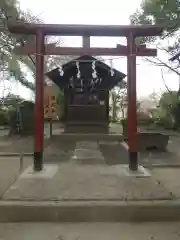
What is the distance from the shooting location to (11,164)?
10195 millimetres

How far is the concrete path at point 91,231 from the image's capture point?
185 inches

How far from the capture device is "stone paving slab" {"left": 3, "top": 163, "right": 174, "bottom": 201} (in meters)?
5.86

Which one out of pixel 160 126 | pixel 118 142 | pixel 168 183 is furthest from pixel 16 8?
pixel 168 183

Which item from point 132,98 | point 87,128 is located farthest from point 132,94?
point 87,128

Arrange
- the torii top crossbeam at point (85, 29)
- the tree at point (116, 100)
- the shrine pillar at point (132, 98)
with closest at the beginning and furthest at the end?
the torii top crossbeam at point (85, 29)
the shrine pillar at point (132, 98)
the tree at point (116, 100)

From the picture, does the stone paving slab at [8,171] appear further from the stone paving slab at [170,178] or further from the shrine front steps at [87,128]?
the shrine front steps at [87,128]

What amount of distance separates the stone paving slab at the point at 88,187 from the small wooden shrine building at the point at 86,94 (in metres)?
11.3

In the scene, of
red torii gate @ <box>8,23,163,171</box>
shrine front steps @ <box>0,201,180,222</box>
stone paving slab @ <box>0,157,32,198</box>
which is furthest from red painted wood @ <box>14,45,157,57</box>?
shrine front steps @ <box>0,201,180,222</box>

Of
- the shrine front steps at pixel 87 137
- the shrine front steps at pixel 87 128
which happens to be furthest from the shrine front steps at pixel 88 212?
the shrine front steps at pixel 87 128

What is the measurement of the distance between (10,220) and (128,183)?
2.51 m

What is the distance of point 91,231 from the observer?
16.1 ft

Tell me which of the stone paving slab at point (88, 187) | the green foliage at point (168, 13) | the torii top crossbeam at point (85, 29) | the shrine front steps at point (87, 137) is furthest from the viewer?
the shrine front steps at point (87, 137)

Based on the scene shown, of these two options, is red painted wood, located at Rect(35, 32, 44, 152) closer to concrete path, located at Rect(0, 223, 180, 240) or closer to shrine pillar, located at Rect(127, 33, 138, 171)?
shrine pillar, located at Rect(127, 33, 138, 171)

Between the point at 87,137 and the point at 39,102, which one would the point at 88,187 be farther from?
the point at 87,137
